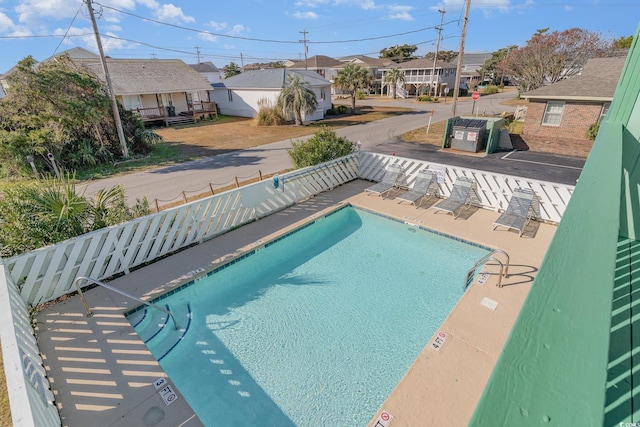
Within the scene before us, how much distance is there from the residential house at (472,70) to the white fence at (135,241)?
46135 mm

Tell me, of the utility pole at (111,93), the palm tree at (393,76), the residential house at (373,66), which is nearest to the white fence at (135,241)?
the utility pole at (111,93)

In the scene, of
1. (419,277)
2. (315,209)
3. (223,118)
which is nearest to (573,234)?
(419,277)

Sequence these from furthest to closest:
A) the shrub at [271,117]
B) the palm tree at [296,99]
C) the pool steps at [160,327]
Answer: the shrub at [271,117]
the palm tree at [296,99]
the pool steps at [160,327]

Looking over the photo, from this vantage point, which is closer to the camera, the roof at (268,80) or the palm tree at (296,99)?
the palm tree at (296,99)

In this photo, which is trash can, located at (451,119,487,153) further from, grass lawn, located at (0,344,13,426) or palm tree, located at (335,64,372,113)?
grass lawn, located at (0,344,13,426)

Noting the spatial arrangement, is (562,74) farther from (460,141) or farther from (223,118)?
(223,118)

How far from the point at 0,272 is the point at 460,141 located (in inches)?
734

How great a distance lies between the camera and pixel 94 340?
18.0 feet

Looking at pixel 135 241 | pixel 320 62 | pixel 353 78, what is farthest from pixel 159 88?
pixel 320 62

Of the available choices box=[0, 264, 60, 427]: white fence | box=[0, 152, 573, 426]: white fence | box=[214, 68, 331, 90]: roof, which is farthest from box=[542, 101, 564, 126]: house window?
box=[0, 264, 60, 427]: white fence

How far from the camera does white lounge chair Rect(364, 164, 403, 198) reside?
439 inches

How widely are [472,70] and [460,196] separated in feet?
244

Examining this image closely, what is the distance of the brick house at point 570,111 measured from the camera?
1643 centimetres

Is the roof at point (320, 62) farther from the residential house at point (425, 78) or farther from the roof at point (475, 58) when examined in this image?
the roof at point (475, 58)
